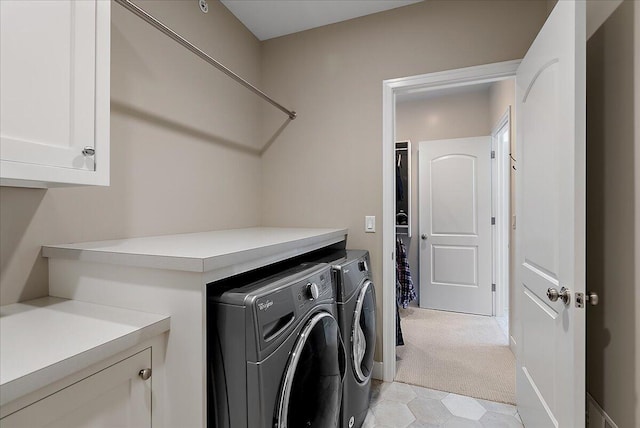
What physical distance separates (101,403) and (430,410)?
5.79ft

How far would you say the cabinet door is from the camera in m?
0.69

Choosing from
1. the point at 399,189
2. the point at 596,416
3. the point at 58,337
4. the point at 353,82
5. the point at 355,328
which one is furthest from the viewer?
the point at 399,189

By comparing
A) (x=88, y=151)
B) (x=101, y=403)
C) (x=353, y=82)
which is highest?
(x=353, y=82)

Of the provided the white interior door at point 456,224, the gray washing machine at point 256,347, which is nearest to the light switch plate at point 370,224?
the gray washing machine at point 256,347

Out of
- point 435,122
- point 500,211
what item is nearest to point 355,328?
point 500,211

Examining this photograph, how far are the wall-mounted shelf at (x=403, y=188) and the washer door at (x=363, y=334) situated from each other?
2.10 meters

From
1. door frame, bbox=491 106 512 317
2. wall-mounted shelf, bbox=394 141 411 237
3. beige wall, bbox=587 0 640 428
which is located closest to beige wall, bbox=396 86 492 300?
wall-mounted shelf, bbox=394 141 411 237

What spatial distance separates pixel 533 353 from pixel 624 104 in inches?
45.8

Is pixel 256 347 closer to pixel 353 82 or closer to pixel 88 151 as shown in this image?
pixel 88 151

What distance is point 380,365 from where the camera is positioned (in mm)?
2254

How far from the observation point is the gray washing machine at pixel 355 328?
5.15 ft

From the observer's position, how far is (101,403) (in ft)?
2.72

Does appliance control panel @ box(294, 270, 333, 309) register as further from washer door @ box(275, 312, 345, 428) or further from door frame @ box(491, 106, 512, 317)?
door frame @ box(491, 106, 512, 317)

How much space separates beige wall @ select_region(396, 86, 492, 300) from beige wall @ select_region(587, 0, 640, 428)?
2445 mm
